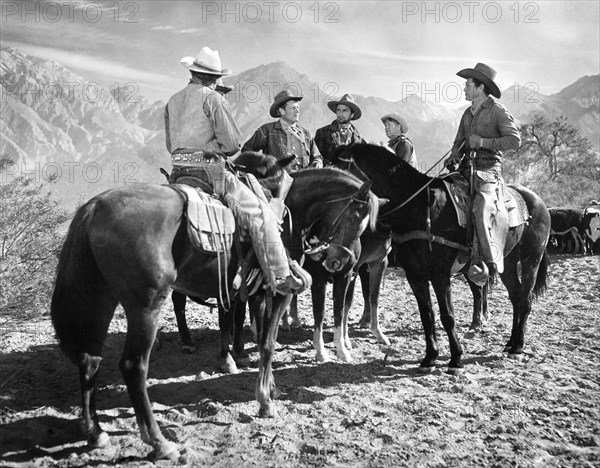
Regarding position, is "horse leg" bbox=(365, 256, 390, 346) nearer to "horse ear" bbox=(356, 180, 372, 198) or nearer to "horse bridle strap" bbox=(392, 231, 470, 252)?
"horse bridle strap" bbox=(392, 231, 470, 252)

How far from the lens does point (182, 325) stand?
5.60 meters

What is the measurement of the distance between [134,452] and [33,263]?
4678 mm

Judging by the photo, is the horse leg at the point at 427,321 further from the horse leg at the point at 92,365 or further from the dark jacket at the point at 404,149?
the horse leg at the point at 92,365

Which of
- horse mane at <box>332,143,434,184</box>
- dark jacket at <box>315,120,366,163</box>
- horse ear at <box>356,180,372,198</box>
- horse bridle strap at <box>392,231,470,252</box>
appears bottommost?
horse bridle strap at <box>392,231,470,252</box>

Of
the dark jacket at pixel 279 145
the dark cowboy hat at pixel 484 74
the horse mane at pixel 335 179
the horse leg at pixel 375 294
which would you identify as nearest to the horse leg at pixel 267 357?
the horse mane at pixel 335 179

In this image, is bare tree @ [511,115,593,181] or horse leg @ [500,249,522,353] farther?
bare tree @ [511,115,593,181]

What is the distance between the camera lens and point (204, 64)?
13.0 feet

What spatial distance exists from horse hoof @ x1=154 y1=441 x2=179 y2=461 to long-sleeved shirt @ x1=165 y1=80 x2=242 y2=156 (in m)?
2.25

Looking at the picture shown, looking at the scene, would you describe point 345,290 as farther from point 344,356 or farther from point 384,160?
point 384,160

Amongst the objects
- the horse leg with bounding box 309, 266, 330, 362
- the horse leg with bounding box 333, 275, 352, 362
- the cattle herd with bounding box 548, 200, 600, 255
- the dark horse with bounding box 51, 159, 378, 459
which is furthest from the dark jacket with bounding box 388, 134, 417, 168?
the cattle herd with bounding box 548, 200, 600, 255

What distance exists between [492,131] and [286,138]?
255cm

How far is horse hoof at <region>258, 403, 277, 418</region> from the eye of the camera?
156 inches

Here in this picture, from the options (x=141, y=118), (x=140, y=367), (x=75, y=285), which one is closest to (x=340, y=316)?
(x=140, y=367)

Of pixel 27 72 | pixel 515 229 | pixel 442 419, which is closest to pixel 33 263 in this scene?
pixel 442 419
